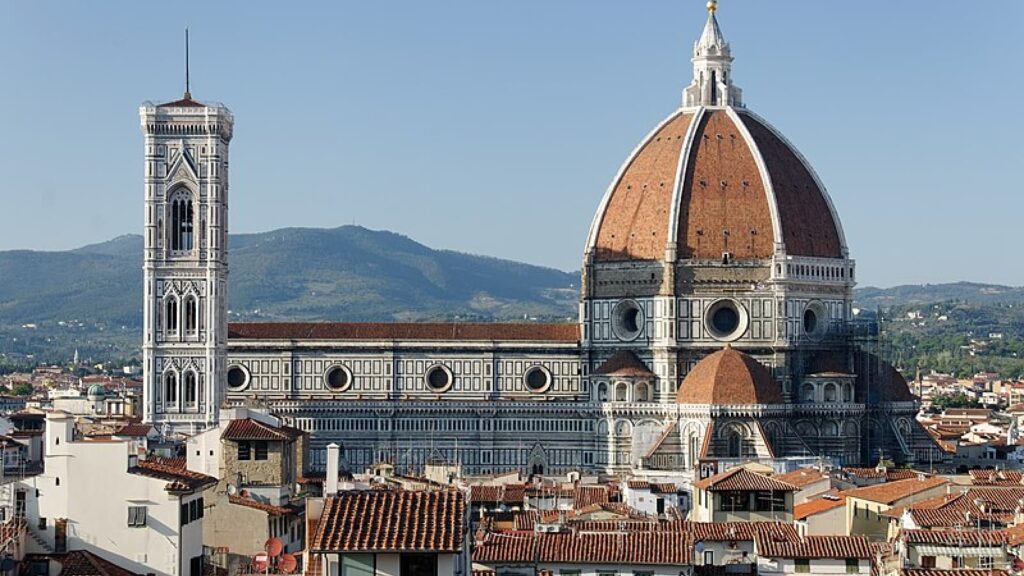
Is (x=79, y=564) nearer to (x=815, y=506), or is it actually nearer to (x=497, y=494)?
(x=815, y=506)

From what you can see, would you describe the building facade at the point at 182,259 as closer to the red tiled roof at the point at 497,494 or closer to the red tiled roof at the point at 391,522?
the red tiled roof at the point at 497,494

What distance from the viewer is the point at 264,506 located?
45.7 m

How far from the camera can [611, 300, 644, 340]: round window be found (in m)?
116

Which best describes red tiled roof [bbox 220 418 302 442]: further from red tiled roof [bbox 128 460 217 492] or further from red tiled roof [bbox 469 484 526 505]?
red tiled roof [bbox 469 484 526 505]

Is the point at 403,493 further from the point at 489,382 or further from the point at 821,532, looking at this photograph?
the point at 489,382

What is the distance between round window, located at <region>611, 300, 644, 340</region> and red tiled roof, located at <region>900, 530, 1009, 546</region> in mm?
73440

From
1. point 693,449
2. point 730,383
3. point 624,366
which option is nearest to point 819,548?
point 693,449

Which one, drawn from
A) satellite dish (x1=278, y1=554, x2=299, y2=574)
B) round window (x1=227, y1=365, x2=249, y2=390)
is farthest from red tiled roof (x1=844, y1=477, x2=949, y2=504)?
round window (x1=227, y1=365, x2=249, y2=390)

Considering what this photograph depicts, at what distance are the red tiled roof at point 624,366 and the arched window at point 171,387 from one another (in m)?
20.0

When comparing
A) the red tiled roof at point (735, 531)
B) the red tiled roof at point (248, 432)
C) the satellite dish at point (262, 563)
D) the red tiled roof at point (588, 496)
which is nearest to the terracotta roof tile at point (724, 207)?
the red tiled roof at point (588, 496)

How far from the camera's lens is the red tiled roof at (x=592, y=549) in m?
40.8

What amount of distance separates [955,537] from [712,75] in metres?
82.6

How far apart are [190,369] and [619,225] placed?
22236 mm

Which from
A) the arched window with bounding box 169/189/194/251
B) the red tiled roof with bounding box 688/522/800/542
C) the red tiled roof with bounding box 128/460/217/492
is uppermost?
the arched window with bounding box 169/189/194/251
